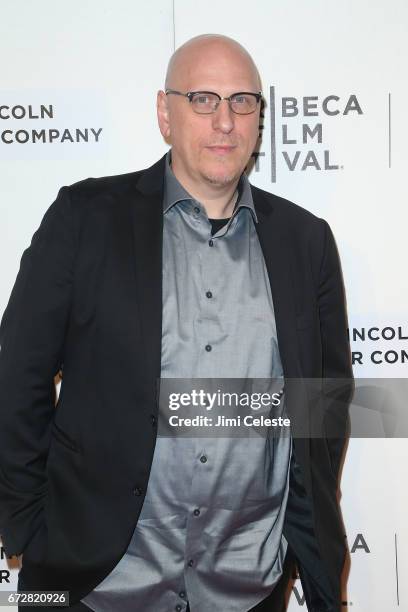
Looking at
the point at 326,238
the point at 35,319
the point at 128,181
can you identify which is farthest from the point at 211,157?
the point at 35,319

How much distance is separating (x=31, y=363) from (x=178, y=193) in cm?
57

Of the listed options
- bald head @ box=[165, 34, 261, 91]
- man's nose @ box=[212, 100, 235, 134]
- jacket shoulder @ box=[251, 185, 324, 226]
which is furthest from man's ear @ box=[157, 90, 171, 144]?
jacket shoulder @ box=[251, 185, 324, 226]

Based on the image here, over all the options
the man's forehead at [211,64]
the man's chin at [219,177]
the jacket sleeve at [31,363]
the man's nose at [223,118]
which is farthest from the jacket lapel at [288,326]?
the jacket sleeve at [31,363]

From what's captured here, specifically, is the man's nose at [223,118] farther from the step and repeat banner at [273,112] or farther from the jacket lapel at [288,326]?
the step and repeat banner at [273,112]

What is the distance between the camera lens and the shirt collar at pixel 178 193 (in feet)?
6.36

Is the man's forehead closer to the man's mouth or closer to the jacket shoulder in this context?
the man's mouth

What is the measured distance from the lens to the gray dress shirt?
5.90 feet

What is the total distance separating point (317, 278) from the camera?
2053mm

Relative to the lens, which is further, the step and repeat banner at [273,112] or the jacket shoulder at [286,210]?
the step and repeat banner at [273,112]

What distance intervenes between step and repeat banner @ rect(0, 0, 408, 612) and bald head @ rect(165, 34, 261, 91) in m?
0.46

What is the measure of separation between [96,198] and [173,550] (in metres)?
0.90

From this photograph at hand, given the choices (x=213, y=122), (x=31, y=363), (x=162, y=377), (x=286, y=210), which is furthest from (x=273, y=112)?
(x=31, y=363)

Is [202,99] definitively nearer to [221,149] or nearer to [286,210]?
[221,149]

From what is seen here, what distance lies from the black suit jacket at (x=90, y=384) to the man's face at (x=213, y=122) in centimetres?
15
